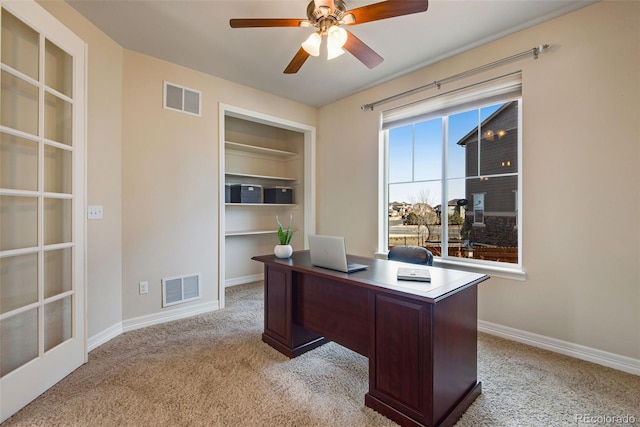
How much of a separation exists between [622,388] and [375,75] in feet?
11.1

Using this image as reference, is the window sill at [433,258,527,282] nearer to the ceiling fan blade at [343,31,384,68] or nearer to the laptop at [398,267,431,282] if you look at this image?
the laptop at [398,267,431,282]

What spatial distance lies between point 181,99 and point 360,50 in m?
2.09

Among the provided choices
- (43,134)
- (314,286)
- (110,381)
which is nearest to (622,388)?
(314,286)

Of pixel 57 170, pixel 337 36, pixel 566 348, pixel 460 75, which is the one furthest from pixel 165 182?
pixel 566 348

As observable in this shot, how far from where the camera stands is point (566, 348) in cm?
228

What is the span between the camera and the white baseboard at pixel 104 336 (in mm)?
2381

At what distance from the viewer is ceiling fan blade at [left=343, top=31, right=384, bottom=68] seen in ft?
6.52

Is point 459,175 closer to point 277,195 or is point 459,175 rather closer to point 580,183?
point 580,183

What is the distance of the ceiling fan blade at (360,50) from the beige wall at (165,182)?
1944mm

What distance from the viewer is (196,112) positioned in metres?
3.25

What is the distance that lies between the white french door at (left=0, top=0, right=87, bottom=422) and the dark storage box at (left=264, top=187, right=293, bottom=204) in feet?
8.29

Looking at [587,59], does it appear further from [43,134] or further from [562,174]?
[43,134]

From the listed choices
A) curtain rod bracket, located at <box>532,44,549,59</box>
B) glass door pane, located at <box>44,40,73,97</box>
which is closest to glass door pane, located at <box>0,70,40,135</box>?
glass door pane, located at <box>44,40,73,97</box>

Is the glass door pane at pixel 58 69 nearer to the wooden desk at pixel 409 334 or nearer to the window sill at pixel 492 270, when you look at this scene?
the wooden desk at pixel 409 334
